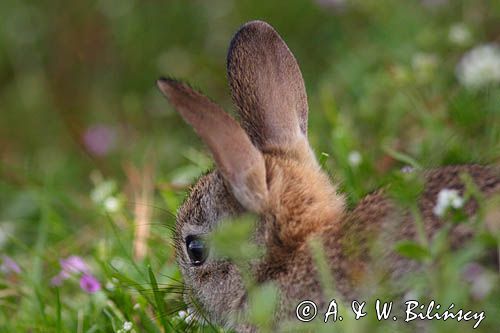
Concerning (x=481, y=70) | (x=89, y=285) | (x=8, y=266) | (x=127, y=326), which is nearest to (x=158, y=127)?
→ (x=8, y=266)

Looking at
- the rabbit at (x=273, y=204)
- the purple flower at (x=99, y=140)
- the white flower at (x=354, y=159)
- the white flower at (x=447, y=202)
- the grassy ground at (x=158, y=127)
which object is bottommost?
the purple flower at (x=99, y=140)

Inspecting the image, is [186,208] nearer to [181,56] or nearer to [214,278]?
[214,278]

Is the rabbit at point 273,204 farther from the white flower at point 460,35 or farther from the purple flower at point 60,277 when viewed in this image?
the white flower at point 460,35

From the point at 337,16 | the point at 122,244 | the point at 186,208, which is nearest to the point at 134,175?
the point at 122,244

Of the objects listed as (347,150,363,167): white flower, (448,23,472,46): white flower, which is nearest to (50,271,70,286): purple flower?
(347,150,363,167): white flower

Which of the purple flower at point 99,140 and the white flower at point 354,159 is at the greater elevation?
the white flower at point 354,159

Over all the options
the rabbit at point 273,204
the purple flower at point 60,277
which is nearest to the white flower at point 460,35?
the rabbit at point 273,204

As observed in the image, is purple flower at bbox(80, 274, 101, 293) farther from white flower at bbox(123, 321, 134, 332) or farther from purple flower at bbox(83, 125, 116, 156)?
purple flower at bbox(83, 125, 116, 156)

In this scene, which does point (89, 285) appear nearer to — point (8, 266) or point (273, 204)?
point (8, 266)
